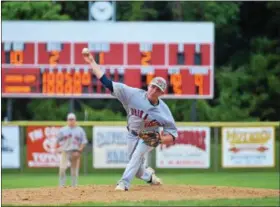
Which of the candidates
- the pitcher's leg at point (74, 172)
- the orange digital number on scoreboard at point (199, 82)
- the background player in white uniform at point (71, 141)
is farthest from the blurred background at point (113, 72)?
the pitcher's leg at point (74, 172)

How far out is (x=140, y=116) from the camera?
30.9 ft

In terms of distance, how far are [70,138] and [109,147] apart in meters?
5.80

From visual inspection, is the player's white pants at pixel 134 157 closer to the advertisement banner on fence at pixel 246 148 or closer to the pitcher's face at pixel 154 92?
the pitcher's face at pixel 154 92

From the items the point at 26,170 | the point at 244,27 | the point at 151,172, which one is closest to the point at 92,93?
the point at 26,170

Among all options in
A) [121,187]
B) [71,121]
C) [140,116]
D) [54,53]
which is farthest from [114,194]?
[54,53]

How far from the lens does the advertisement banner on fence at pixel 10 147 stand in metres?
21.1

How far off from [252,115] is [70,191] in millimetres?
23739

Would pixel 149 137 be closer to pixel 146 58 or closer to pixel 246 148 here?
pixel 246 148

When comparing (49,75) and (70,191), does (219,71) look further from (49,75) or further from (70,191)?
(70,191)

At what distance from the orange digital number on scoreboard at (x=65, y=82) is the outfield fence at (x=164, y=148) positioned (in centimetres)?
95

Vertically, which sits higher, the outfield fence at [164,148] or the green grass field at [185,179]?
the outfield fence at [164,148]

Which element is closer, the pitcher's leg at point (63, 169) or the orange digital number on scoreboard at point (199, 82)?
the pitcher's leg at point (63, 169)

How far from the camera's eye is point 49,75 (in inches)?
862

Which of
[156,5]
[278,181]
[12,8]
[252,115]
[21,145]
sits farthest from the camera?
[156,5]
